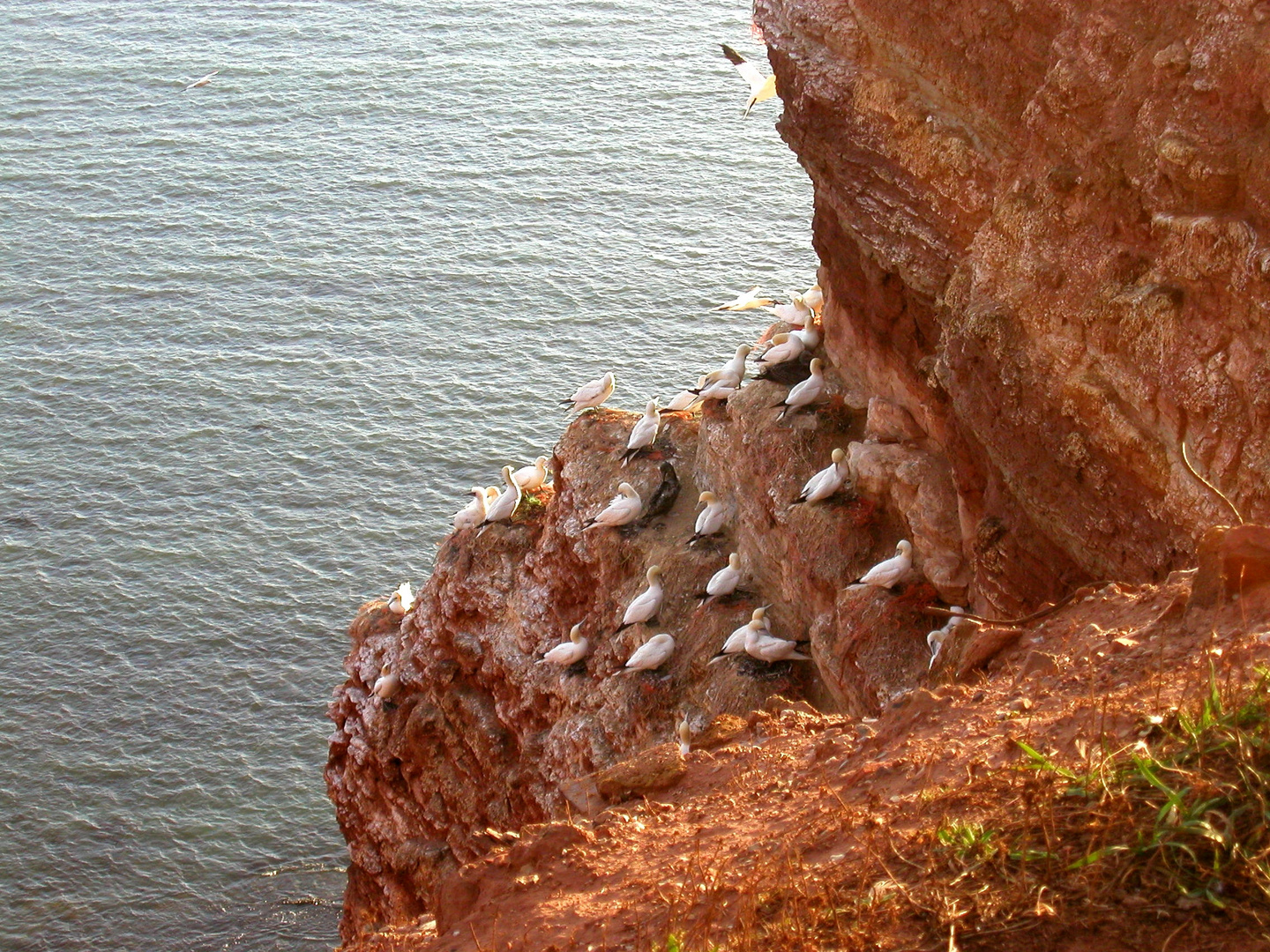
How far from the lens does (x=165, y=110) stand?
124 ft

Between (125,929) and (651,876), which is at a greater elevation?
(651,876)

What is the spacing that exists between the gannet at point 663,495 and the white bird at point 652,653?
6.58 feet

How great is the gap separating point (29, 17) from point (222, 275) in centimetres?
1690

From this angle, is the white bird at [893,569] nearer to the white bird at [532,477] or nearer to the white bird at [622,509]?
the white bird at [622,509]

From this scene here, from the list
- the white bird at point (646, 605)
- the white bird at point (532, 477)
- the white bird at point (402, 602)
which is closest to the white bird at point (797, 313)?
the white bird at point (646, 605)

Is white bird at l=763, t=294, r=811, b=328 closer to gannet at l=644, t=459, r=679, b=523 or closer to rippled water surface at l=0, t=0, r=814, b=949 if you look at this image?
gannet at l=644, t=459, r=679, b=523

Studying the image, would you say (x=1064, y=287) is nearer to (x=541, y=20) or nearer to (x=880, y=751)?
(x=880, y=751)

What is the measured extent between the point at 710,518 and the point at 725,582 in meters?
0.97

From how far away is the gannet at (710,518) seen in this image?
630 inches

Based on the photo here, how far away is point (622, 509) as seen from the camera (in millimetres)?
16422

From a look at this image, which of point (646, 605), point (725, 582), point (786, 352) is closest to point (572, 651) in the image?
point (646, 605)

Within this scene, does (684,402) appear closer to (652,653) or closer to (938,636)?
(652,653)

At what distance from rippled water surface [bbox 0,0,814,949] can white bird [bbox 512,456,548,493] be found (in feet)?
17.4

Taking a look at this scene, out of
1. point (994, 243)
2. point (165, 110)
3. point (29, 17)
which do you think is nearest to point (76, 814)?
point (994, 243)
